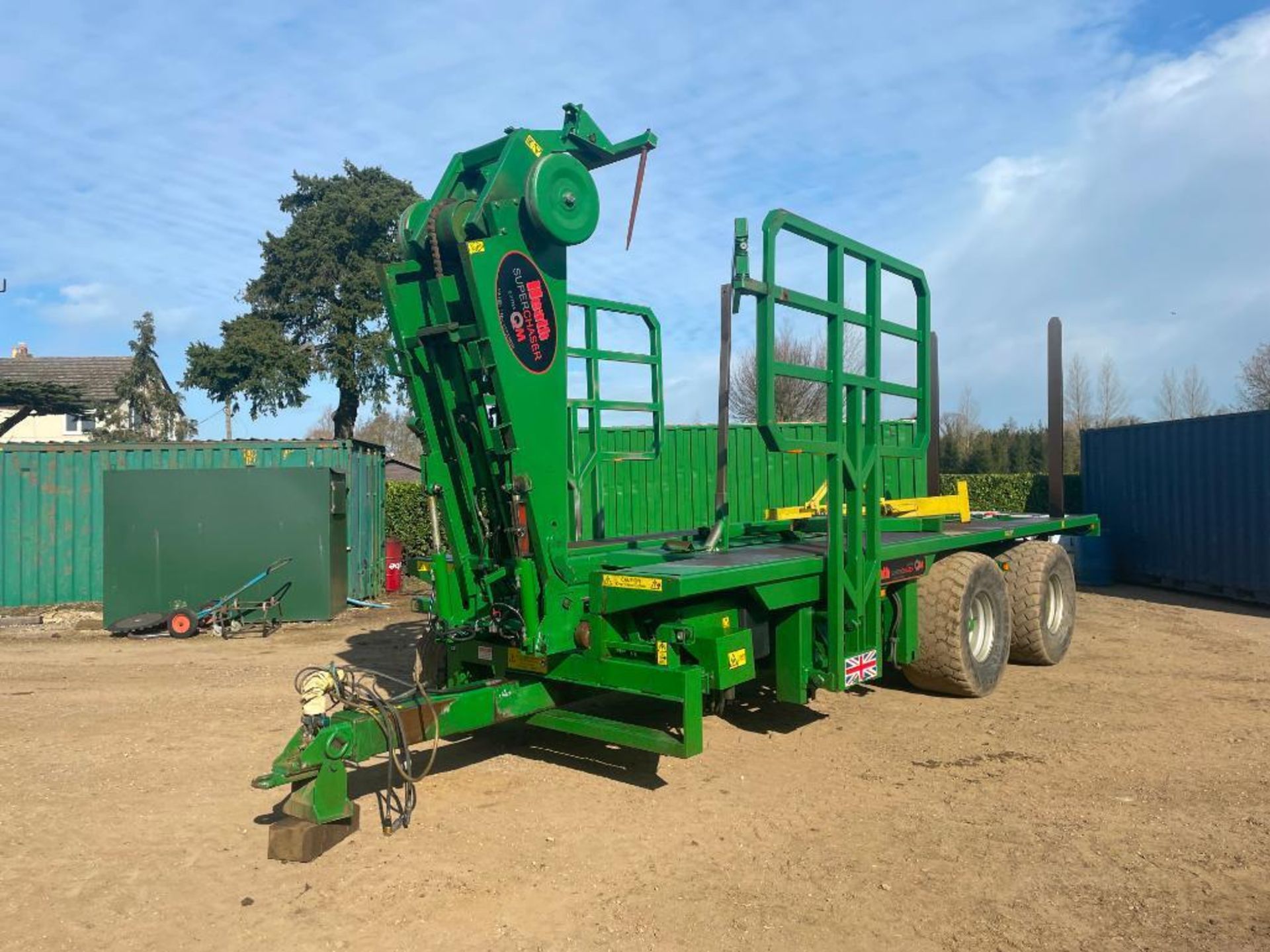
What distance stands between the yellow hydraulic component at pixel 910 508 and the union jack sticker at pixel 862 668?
1.71 m

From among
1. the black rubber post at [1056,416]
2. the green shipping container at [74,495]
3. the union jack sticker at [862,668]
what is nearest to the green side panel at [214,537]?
the green shipping container at [74,495]

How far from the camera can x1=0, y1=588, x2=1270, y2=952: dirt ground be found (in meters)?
3.59

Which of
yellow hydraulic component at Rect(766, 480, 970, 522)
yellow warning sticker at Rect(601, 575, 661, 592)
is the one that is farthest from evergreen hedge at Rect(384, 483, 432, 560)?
yellow warning sticker at Rect(601, 575, 661, 592)

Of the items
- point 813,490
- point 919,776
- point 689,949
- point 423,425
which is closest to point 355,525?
point 813,490

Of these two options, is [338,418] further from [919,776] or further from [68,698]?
[919,776]

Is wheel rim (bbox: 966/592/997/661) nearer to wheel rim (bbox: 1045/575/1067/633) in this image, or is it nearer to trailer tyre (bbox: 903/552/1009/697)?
trailer tyre (bbox: 903/552/1009/697)

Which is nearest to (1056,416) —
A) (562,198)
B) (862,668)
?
(862,668)

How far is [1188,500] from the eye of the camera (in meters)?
13.4

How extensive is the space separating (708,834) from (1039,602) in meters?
4.93

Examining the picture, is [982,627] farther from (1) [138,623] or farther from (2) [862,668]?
(1) [138,623]

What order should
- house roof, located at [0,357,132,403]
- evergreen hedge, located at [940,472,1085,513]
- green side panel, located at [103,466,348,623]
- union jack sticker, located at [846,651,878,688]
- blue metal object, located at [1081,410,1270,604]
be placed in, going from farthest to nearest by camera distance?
house roof, located at [0,357,132,403] < evergreen hedge, located at [940,472,1085,513] < blue metal object, located at [1081,410,1270,604] < green side panel, located at [103,466,348,623] < union jack sticker, located at [846,651,878,688]

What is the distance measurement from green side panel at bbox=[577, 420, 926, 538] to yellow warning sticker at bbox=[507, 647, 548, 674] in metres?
8.10

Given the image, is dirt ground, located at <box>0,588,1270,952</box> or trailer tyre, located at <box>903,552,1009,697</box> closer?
dirt ground, located at <box>0,588,1270,952</box>

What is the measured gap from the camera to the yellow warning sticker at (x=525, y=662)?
528cm
